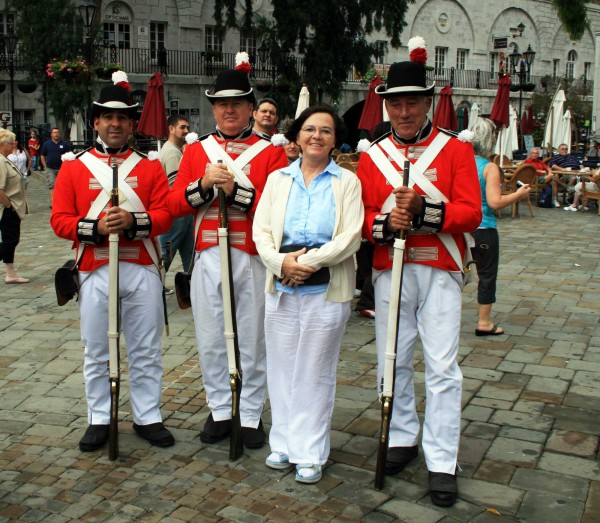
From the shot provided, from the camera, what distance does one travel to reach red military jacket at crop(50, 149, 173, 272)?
5.01 meters

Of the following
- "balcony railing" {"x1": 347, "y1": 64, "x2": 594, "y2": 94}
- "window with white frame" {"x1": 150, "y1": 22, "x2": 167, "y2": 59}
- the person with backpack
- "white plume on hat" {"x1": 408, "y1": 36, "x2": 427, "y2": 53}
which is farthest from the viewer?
"balcony railing" {"x1": 347, "y1": 64, "x2": 594, "y2": 94}

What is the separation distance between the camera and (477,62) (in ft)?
152

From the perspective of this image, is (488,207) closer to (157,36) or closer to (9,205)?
(9,205)

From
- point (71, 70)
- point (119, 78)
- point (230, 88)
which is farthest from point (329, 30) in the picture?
point (230, 88)

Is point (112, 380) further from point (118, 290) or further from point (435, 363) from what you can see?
point (435, 363)

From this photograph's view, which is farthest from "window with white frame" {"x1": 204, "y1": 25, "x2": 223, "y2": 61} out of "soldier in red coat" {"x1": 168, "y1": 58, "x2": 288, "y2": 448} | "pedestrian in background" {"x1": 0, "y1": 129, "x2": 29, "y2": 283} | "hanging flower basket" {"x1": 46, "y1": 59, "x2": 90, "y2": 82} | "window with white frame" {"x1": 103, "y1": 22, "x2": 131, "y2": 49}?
"soldier in red coat" {"x1": 168, "y1": 58, "x2": 288, "y2": 448}

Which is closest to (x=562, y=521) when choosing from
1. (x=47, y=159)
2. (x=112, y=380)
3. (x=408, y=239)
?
(x=408, y=239)

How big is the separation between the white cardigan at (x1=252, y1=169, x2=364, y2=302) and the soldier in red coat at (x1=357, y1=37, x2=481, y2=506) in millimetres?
153

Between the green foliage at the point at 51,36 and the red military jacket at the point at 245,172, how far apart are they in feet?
83.0

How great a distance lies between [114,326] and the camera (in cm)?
495

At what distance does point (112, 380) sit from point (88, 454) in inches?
19.1

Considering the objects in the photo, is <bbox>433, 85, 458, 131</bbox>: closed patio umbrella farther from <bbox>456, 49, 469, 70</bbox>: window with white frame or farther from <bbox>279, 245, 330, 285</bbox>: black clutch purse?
<bbox>456, 49, 469, 70</bbox>: window with white frame

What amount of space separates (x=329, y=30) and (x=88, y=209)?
25729mm

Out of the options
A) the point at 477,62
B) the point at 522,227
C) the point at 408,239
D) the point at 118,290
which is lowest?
the point at 522,227
